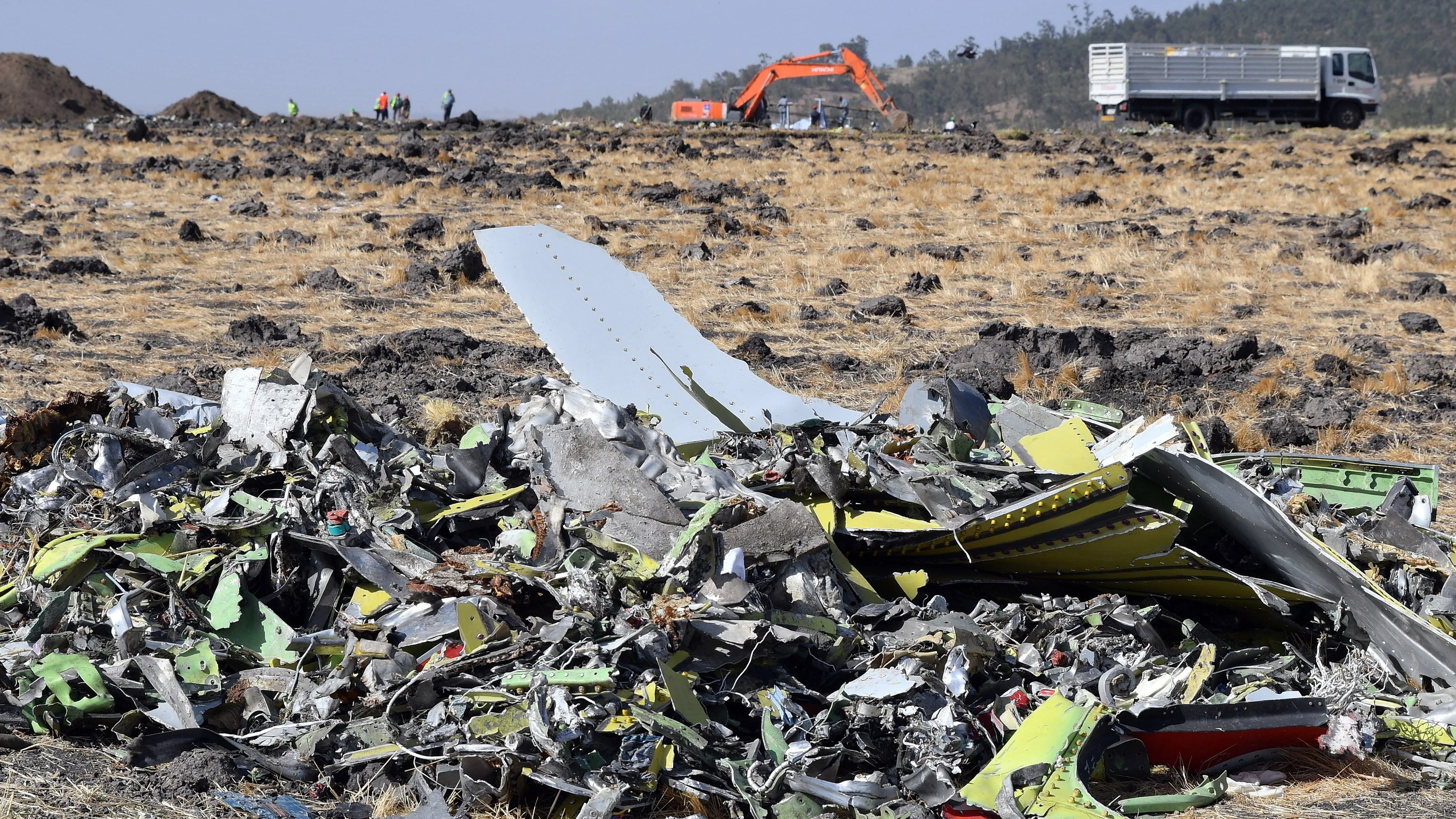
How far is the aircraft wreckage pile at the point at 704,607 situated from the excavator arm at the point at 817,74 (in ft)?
95.9

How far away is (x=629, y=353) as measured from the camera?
541 centimetres

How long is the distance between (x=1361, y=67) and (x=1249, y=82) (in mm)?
3508

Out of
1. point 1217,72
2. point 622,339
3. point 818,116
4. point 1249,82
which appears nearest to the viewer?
point 622,339

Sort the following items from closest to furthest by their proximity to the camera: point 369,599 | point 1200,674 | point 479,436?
point 1200,674, point 369,599, point 479,436

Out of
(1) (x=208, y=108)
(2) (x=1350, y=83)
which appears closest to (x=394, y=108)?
(1) (x=208, y=108)

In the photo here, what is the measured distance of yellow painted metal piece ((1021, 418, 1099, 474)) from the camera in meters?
4.39

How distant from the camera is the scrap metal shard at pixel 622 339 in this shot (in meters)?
5.25

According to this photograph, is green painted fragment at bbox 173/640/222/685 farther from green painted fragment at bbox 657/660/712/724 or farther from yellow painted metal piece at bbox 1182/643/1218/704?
yellow painted metal piece at bbox 1182/643/1218/704

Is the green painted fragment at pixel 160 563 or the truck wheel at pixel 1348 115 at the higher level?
the truck wheel at pixel 1348 115

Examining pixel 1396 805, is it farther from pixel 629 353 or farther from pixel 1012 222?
pixel 1012 222

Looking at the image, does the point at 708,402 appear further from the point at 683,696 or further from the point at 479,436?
the point at 683,696

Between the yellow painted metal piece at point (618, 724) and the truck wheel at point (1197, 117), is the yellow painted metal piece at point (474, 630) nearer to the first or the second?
the yellow painted metal piece at point (618, 724)

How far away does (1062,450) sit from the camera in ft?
14.7

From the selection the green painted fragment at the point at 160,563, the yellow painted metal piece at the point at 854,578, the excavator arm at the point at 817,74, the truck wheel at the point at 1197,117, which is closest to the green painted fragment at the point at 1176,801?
the yellow painted metal piece at the point at 854,578
